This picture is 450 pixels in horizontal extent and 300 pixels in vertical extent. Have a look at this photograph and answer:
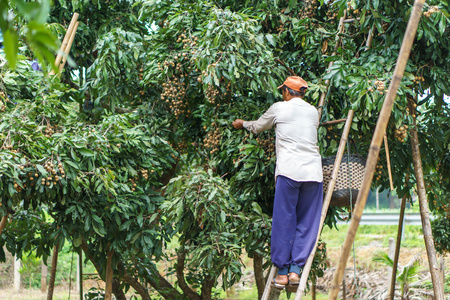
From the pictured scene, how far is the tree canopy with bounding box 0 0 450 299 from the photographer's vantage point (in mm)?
3164

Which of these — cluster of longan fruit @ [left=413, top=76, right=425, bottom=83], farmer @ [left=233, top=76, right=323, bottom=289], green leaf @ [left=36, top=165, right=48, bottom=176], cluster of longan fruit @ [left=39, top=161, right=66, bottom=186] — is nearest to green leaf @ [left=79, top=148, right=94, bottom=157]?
cluster of longan fruit @ [left=39, top=161, right=66, bottom=186]

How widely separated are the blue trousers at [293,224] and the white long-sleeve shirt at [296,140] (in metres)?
0.06

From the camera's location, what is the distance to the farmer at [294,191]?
2.87 meters

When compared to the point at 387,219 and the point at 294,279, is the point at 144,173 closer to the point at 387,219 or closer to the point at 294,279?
the point at 294,279

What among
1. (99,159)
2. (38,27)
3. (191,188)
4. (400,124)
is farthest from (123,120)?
(38,27)

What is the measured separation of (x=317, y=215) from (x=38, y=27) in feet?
7.80

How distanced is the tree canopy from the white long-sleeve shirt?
308 millimetres

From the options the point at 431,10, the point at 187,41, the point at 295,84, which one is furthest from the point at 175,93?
the point at 431,10

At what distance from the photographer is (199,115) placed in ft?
13.0

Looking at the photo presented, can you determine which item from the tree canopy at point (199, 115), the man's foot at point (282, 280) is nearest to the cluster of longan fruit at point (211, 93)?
the tree canopy at point (199, 115)

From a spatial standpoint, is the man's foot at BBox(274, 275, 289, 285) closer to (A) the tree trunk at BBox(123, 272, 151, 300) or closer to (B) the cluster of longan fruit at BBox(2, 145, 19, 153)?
(B) the cluster of longan fruit at BBox(2, 145, 19, 153)

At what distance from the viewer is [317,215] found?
9.70ft

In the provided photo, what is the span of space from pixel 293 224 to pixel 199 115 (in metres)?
1.37

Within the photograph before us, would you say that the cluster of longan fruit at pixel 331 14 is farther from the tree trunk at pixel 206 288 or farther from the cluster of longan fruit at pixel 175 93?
the tree trunk at pixel 206 288
